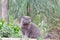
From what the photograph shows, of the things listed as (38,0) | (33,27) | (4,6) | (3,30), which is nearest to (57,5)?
(38,0)

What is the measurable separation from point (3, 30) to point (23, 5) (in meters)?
1.09

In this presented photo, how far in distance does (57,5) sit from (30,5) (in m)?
0.88

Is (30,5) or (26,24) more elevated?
(30,5)

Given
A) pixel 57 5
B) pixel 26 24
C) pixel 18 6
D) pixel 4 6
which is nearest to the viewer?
pixel 26 24

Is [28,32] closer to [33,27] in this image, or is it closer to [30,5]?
[33,27]

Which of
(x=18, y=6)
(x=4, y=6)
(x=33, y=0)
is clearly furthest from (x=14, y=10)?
(x=4, y=6)

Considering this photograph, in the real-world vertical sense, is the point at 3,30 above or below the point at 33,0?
below

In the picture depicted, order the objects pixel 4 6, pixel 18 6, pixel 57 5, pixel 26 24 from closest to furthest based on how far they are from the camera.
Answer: pixel 26 24 → pixel 57 5 → pixel 18 6 → pixel 4 6

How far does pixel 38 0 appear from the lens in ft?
21.8

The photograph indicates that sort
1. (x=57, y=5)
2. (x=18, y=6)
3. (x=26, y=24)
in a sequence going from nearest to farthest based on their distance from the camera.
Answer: (x=26, y=24) < (x=57, y=5) < (x=18, y=6)

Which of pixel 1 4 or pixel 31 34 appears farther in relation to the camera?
pixel 1 4

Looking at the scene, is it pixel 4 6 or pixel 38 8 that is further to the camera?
pixel 4 6

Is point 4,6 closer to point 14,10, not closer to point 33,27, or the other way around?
point 14,10

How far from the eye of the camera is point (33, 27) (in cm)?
584
